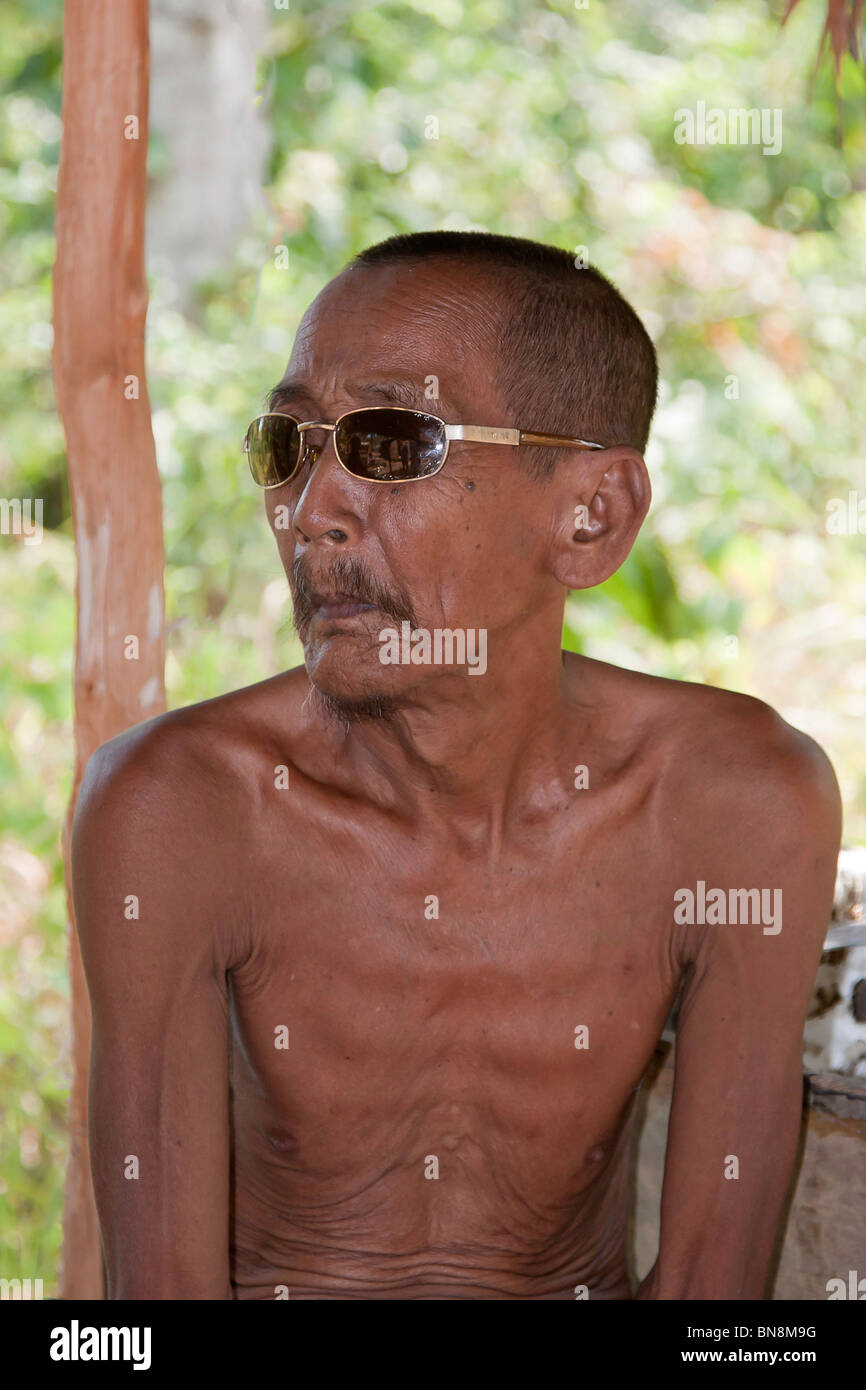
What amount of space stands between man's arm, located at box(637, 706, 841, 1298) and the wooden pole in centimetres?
107

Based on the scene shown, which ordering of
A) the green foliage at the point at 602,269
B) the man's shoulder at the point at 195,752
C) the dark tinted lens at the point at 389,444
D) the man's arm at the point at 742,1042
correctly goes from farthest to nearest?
the green foliage at the point at 602,269 → the man's arm at the point at 742,1042 → the man's shoulder at the point at 195,752 → the dark tinted lens at the point at 389,444

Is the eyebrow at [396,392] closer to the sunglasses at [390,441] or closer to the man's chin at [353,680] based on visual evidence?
the sunglasses at [390,441]

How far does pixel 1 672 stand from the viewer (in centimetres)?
457

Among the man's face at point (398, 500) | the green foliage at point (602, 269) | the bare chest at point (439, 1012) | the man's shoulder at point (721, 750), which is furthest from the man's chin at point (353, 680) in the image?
the green foliage at point (602, 269)

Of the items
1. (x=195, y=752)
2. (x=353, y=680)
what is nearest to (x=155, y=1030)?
(x=195, y=752)

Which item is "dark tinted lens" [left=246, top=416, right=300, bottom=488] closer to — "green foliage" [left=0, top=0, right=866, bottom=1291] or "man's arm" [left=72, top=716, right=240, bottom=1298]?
"man's arm" [left=72, top=716, right=240, bottom=1298]

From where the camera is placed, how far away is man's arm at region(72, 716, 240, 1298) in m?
1.90

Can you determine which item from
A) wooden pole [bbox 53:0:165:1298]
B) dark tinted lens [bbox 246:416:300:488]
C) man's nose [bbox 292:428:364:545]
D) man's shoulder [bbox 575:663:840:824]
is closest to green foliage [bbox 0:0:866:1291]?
wooden pole [bbox 53:0:165:1298]

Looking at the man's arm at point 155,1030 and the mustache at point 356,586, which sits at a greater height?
the mustache at point 356,586

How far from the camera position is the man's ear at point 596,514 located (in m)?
2.01

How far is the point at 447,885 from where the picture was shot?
81.0 inches

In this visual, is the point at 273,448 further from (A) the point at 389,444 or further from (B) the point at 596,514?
(B) the point at 596,514

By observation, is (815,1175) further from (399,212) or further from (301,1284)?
(399,212)

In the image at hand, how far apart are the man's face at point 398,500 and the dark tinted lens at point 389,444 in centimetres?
1
